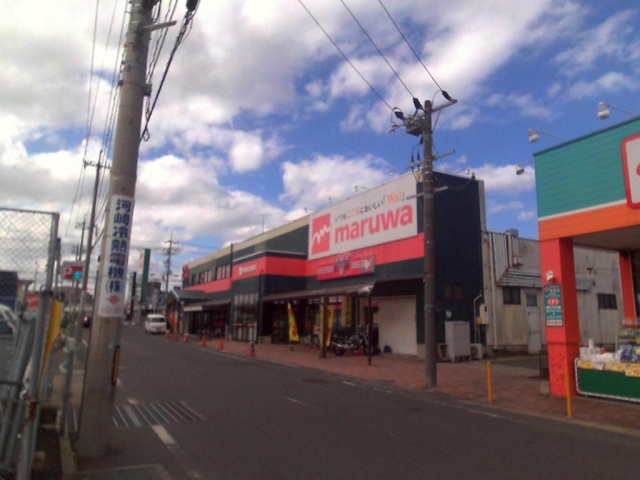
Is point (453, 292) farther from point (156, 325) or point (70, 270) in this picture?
point (156, 325)

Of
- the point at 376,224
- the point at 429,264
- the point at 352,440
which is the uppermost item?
the point at 376,224

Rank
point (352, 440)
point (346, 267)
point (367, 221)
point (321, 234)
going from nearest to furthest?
1. point (352, 440)
2. point (367, 221)
3. point (346, 267)
4. point (321, 234)

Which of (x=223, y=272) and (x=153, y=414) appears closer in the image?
(x=153, y=414)

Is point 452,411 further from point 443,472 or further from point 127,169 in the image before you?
point 127,169

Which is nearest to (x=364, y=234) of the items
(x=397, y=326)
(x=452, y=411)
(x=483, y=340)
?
(x=397, y=326)

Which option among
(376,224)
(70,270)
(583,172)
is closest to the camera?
(583,172)

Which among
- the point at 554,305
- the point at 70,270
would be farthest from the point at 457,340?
the point at 70,270

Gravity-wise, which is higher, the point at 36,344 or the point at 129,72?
the point at 129,72

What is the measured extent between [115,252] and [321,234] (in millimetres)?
25012

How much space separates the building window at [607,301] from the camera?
27.2 m

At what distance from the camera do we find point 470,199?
24.4 m

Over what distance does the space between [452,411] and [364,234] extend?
1696cm

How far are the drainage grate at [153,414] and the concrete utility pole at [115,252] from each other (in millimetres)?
2263

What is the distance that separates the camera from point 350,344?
24438mm
